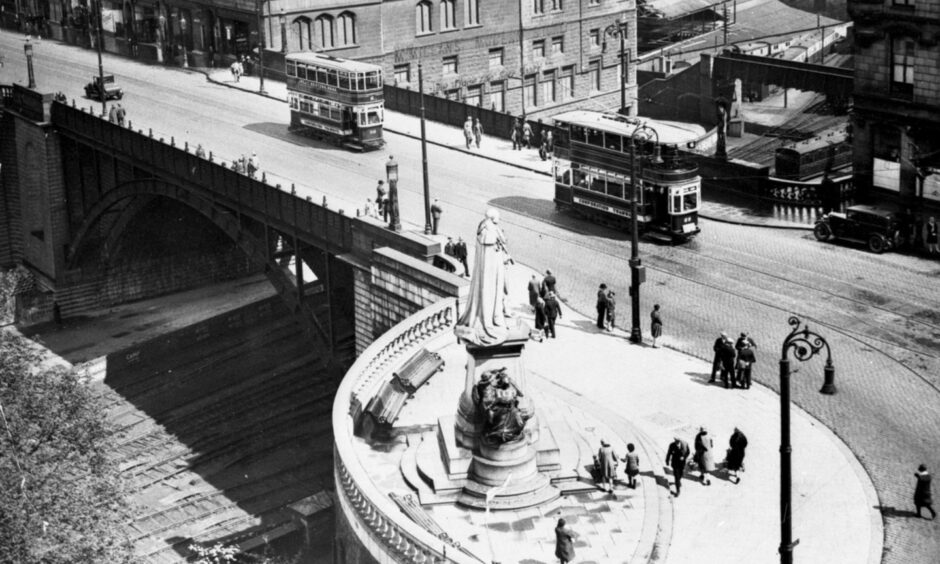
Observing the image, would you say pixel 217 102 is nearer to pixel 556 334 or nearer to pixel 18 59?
pixel 18 59

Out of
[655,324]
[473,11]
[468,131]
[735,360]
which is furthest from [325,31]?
[735,360]

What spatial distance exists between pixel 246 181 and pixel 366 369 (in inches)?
771

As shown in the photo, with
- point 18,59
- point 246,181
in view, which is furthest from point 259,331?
point 18,59

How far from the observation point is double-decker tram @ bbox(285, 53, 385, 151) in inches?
2467

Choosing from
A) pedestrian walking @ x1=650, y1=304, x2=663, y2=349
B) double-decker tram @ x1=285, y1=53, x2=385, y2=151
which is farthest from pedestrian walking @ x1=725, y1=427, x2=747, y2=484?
double-decker tram @ x1=285, y1=53, x2=385, y2=151

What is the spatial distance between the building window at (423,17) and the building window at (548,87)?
35.0ft

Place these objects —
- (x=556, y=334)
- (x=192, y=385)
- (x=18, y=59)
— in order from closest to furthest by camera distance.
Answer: (x=556, y=334) < (x=192, y=385) < (x=18, y=59)

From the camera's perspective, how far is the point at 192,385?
6359 centimetres

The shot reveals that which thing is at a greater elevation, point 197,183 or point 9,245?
point 197,183

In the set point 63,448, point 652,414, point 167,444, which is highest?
point 652,414

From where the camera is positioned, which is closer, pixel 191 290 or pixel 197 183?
pixel 197 183

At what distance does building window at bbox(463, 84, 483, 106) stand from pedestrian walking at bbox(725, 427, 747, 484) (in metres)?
62.5

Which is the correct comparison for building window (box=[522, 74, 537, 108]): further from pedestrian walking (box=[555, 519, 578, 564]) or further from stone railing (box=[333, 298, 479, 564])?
pedestrian walking (box=[555, 519, 578, 564])

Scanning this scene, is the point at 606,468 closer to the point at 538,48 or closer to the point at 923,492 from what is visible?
the point at 923,492
